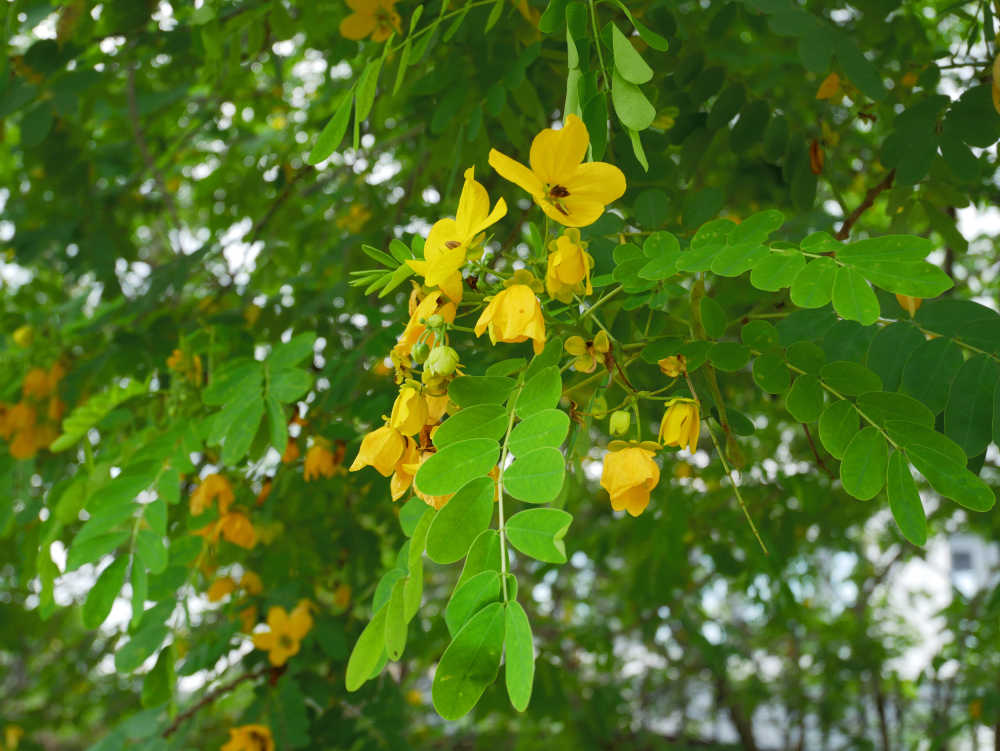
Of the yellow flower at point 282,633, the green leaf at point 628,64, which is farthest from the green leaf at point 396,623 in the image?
the yellow flower at point 282,633

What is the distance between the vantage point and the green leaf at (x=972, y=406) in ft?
2.98

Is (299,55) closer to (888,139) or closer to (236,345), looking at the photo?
(236,345)

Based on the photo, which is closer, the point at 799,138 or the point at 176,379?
the point at 176,379

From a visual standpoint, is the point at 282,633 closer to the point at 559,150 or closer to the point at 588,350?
the point at 588,350

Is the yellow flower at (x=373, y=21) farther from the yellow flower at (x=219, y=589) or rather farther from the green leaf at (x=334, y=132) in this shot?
the yellow flower at (x=219, y=589)

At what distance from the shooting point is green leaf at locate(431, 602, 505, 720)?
2.23ft

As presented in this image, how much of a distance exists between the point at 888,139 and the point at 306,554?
1514 millimetres

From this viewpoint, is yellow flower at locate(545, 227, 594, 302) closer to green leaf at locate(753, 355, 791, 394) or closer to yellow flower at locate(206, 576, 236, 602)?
green leaf at locate(753, 355, 791, 394)

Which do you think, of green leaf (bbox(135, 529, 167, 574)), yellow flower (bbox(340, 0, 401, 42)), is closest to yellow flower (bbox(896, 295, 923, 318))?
yellow flower (bbox(340, 0, 401, 42))

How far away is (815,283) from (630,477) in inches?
10.7

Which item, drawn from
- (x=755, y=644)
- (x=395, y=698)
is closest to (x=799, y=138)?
(x=395, y=698)

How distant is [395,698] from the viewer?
214 cm

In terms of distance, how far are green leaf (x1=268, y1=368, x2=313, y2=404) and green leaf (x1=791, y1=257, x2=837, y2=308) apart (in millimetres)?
798

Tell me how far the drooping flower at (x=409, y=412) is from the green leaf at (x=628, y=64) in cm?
38
